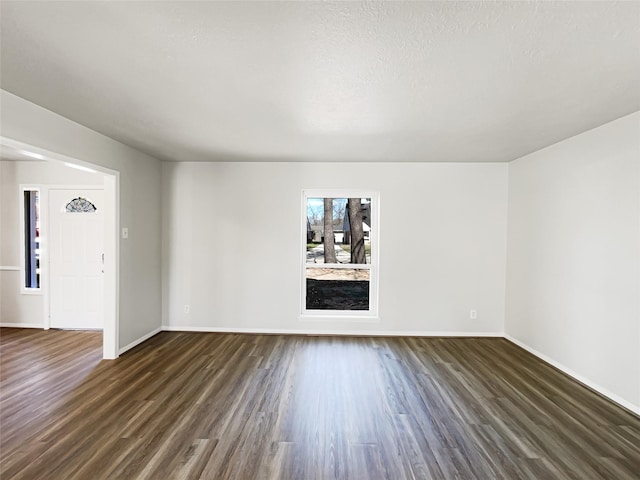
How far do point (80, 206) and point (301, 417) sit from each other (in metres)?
4.43

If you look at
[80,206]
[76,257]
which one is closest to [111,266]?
[76,257]

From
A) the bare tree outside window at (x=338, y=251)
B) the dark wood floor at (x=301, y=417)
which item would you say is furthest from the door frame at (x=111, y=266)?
the bare tree outside window at (x=338, y=251)

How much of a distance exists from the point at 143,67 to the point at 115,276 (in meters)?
2.62

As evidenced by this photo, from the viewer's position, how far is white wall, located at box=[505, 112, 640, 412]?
8.39 feet

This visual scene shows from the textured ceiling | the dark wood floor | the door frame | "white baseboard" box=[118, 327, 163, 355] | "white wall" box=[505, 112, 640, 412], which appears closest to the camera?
the textured ceiling

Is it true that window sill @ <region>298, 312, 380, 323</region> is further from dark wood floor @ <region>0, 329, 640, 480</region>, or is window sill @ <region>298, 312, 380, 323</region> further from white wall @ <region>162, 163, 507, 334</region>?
dark wood floor @ <region>0, 329, 640, 480</region>

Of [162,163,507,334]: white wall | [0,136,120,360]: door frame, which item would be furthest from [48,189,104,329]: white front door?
[0,136,120,360]: door frame

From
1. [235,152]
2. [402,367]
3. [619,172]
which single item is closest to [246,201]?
[235,152]

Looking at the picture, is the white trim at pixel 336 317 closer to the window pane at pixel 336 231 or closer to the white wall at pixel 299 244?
the white wall at pixel 299 244

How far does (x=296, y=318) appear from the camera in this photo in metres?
4.37

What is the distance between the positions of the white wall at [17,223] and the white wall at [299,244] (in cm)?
151

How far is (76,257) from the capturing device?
→ 4.34 meters

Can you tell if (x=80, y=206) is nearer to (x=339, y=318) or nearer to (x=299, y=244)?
(x=299, y=244)

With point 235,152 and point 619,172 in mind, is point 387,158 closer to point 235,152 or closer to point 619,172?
point 235,152
